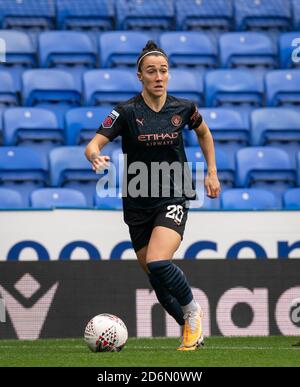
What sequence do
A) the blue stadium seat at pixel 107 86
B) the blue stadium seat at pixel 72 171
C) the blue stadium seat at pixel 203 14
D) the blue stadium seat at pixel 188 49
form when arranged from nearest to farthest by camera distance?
the blue stadium seat at pixel 72 171 < the blue stadium seat at pixel 107 86 < the blue stadium seat at pixel 188 49 < the blue stadium seat at pixel 203 14

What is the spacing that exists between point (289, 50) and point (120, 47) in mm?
2139

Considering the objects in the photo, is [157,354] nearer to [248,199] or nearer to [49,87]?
[248,199]

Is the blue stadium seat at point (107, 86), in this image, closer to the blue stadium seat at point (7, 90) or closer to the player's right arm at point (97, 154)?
the blue stadium seat at point (7, 90)

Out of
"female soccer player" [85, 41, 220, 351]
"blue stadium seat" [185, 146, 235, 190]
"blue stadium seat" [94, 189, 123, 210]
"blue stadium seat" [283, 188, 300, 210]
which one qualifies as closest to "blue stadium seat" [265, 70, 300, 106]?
"blue stadium seat" [185, 146, 235, 190]

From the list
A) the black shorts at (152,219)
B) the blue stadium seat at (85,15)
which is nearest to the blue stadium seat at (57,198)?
the blue stadium seat at (85,15)

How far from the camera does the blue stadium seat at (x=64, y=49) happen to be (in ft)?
43.6

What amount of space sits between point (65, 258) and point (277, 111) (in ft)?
12.8

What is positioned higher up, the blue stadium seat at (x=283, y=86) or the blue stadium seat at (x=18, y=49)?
the blue stadium seat at (x=18, y=49)

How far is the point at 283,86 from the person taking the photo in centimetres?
1345

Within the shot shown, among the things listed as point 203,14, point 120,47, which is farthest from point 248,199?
point 203,14

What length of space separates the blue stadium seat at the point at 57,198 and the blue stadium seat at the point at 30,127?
115 cm

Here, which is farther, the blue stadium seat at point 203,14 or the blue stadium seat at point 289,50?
the blue stadium seat at point 203,14

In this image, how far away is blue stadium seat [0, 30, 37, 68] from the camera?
13172 millimetres

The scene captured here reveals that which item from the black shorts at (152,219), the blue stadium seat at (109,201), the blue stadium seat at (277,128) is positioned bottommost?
the blue stadium seat at (109,201)
